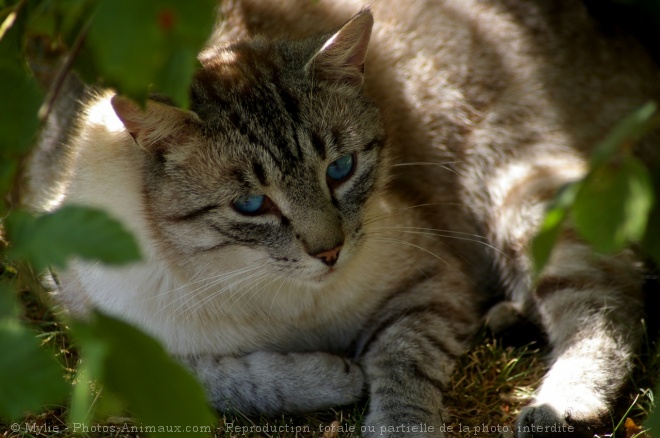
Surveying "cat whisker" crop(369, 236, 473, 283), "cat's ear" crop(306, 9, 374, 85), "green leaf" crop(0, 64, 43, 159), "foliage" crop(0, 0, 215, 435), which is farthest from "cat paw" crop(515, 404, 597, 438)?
"green leaf" crop(0, 64, 43, 159)

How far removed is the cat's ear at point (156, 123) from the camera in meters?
2.31

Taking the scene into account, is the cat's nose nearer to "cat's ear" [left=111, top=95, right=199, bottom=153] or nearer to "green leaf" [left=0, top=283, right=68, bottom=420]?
"cat's ear" [left=111, top=95, right=199, bottom=153]

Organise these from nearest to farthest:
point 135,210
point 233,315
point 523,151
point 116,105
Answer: point 116,105, point 135,210, point 233,315, point 523,151

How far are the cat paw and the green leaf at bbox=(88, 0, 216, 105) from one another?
193 centimetres

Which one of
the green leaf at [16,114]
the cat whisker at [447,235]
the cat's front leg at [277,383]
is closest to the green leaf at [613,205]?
the green leaf at [16,114]

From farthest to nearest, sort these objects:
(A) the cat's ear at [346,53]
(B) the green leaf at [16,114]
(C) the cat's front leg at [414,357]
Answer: (C) the cat's front leg at [414,357] < (A) the cat's ear at [346,53] < (B) the green leaf at [16,114]

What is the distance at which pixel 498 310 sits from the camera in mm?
3221

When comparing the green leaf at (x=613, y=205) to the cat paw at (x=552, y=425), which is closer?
the green leaf at (x=613, y=205)

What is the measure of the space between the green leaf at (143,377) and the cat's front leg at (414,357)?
1.58 m

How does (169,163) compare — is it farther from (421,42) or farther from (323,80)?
(421,42)

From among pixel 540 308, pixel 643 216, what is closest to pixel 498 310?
pixel 540 308

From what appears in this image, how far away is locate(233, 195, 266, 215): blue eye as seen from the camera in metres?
2.56

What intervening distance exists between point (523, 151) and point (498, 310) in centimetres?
78

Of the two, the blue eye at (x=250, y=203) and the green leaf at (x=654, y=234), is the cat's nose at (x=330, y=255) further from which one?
the green leaf at (x=654, y=234)
